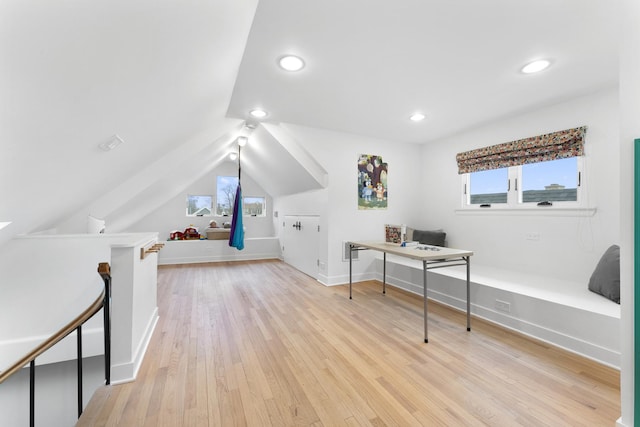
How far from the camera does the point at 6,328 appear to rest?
2.11 metres

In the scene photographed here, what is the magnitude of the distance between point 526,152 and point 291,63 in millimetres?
2923

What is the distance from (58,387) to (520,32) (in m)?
4.76

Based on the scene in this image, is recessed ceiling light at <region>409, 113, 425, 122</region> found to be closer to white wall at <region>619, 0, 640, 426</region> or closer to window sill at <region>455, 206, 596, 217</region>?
window sill at <region>455, 206, 596, 217</region>

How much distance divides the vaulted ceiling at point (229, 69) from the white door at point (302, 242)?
1.98 m

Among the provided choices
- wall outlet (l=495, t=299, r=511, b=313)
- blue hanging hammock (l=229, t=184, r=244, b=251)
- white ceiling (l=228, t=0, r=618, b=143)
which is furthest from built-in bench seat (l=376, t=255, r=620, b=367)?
blue hanging hammock (l=229, t=184, r=244, b=251)

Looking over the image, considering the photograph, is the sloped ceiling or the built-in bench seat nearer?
the sloped ceiling

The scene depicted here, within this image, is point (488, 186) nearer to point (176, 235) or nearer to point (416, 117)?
point (416, 117)

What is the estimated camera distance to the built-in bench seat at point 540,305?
6.25ft

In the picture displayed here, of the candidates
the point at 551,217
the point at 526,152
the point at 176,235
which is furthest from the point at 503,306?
the point at 176,235

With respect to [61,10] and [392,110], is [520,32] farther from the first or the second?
[61,10]

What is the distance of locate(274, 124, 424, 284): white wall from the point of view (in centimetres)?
384

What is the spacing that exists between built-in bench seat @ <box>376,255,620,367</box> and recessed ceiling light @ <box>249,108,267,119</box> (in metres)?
2.82

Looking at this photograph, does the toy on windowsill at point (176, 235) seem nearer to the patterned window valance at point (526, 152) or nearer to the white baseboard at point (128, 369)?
the white baseboard at point (128, 369)

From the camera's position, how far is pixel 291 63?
6.82 ft
